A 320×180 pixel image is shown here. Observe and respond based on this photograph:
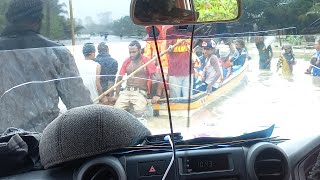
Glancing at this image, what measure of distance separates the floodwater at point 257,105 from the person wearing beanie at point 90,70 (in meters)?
0.04

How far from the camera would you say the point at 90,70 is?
2816mm

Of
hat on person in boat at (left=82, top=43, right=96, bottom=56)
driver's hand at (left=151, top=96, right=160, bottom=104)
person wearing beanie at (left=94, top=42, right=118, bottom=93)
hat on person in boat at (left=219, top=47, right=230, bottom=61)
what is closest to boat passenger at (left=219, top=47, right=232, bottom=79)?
A: hat on person in boat at (left=219, top=47, right=230, bottom=61)

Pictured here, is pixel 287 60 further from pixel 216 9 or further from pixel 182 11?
pixel 182 11

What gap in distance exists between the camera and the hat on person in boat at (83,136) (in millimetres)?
2199

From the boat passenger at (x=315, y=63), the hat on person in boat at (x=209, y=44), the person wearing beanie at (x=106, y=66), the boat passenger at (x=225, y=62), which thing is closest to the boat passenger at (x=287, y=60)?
the boat passenger at (x=315, y=63)

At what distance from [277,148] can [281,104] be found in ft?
2.35

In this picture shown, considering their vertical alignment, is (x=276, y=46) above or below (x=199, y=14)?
below

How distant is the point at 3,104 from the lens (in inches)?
106

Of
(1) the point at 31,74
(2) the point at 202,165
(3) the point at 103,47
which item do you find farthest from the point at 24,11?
(2) the point at 202,165

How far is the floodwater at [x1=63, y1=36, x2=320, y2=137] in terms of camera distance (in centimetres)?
282

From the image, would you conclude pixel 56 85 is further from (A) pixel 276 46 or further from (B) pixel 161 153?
(A) pixel 276 46

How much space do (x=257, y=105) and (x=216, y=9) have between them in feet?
3.03

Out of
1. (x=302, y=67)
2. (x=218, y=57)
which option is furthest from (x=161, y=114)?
(x=302, y=67)

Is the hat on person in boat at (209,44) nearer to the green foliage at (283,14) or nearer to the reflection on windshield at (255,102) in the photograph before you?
the reflection on windshield at (255,102)
